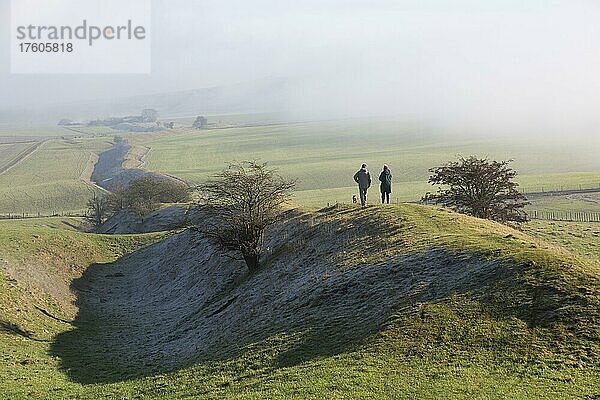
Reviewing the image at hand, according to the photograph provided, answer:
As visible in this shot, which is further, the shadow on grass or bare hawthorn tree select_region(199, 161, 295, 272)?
bare hawthorn tree select_region(199, 161, 295, 272)

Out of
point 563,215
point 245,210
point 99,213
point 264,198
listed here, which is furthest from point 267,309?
→ point 99,213

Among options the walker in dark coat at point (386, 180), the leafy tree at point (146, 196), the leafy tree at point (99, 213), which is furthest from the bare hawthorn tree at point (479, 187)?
the leafy tree at point (99, 213)

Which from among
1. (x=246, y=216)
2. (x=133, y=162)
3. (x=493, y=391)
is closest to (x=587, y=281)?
(x=493, y=391)

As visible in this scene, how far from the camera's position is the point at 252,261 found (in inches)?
1657

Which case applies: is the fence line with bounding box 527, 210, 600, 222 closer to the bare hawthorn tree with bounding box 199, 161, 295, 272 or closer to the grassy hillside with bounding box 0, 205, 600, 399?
the grassy hillside with bounding box 0, 205, 600, 399

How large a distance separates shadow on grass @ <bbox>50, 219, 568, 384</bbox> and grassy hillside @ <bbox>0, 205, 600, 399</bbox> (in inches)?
4.3

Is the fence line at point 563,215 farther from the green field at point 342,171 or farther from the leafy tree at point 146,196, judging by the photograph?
the leafy tree at point 146,196

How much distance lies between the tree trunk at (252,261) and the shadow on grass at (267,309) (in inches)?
41.7

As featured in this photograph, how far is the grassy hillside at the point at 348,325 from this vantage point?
1989 centimetres

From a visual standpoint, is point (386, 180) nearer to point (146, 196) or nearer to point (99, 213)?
point (146, 196)

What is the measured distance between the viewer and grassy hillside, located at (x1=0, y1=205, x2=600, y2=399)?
19.9 metres

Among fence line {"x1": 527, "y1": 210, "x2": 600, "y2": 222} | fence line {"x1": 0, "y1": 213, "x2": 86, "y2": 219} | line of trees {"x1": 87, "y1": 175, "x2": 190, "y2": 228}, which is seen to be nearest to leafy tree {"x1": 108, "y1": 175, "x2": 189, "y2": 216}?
line of trees {"x1": 87, "y1": 175, "x2": 190, "y2": 228}

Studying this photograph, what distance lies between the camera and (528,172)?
146 metres

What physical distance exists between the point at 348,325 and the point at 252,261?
1753 centimetres
